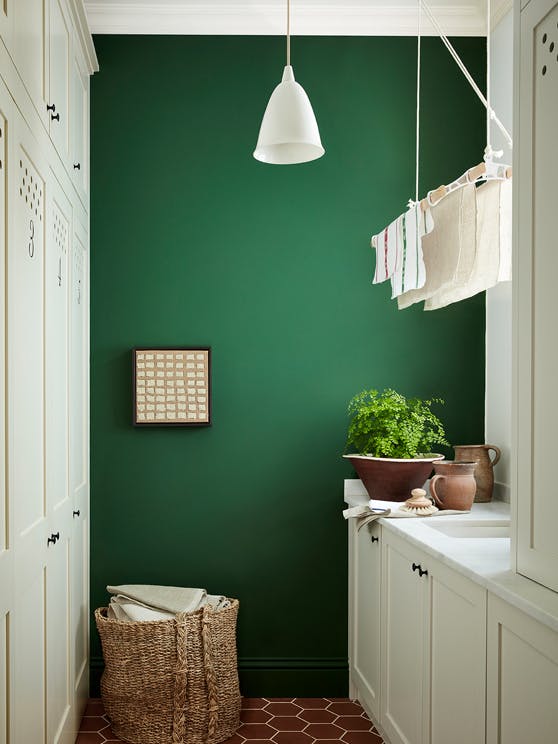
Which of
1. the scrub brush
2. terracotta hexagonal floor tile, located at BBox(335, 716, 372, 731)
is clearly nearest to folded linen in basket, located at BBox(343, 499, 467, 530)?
the scrub brush

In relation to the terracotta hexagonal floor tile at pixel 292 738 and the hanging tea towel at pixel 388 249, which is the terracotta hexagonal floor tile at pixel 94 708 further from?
the hanging tea towel at pixel 388 249

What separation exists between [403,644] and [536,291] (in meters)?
1.32

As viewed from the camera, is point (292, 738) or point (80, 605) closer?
point (292, 738)

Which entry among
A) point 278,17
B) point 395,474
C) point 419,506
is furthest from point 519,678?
point 278,17

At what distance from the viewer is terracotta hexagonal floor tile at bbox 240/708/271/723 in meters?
3.04

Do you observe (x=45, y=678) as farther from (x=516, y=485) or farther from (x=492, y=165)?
(x=492, y=165)

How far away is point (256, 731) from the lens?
9.63 ft

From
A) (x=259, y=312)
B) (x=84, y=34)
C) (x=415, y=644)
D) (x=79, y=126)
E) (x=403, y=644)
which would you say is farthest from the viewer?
(x=259, y=312)

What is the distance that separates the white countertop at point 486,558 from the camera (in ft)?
4.89

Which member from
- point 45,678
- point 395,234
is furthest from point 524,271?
point 45,678

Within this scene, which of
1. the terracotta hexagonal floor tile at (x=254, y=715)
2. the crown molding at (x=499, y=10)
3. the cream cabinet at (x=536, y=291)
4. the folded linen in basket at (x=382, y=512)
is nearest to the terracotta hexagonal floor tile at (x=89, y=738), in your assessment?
the terracotta hexagonal floor tile at (x=254, y=715)

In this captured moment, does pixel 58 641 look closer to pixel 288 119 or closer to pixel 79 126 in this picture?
pixel 288 119

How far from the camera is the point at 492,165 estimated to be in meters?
2.52

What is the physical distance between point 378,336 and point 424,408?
398 millimetres
